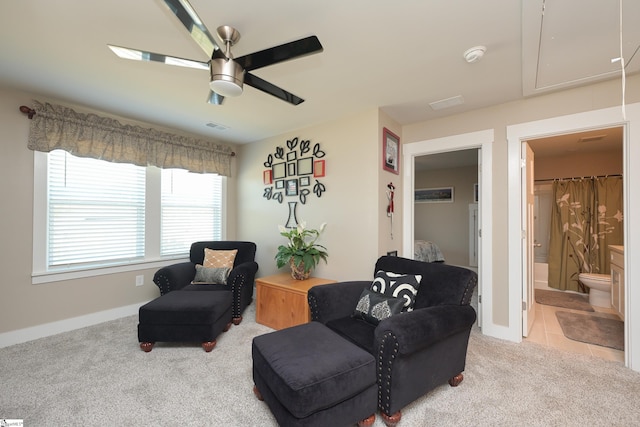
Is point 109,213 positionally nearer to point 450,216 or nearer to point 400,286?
point 400,286

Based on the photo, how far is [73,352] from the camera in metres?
2.37

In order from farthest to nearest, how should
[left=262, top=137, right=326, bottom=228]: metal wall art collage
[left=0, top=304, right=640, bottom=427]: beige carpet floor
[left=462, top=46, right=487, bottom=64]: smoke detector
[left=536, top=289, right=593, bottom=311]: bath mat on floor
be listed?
[left=536, top=289, right=593, bottom=311]: bath mat on floor, [left=262, top=137, right=326, bottom=228]: metal wall art collage, [left=462, top=46, right=487, bottom=64]: smoke detector, [left=0, top=304, right=640, bottom=427]: beige carpet floor

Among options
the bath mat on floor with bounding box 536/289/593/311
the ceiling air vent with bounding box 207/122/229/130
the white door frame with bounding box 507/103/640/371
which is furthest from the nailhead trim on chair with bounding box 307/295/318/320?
the bath mat on floor with bounding box 536/289/593/311

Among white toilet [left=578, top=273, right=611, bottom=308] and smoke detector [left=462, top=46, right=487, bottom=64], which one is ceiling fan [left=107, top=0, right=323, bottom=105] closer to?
smoke detector [left=462, top=46, right=487, bottom=64]

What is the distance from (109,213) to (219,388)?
2.47m

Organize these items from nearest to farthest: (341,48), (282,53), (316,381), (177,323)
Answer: (316,381), (282,53), (341,48), (177,323)

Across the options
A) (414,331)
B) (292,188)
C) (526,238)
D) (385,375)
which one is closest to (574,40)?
(526,238)

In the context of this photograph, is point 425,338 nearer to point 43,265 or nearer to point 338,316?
point 338,316

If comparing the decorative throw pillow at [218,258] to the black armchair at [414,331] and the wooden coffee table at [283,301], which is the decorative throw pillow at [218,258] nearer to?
the wooden coffee table at [283,301]

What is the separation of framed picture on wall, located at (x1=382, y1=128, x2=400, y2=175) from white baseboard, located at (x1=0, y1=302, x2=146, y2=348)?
11.3 feet

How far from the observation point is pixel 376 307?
Answer: 1976mm

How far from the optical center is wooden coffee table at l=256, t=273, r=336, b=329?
263 cm

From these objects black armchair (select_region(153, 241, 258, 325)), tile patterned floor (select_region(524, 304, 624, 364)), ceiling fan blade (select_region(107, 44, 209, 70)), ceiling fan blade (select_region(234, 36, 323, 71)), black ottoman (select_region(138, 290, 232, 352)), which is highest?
ceiling fan blade (select_region(107, 44, 209, 70))

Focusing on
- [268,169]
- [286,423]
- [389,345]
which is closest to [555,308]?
[389,345]
